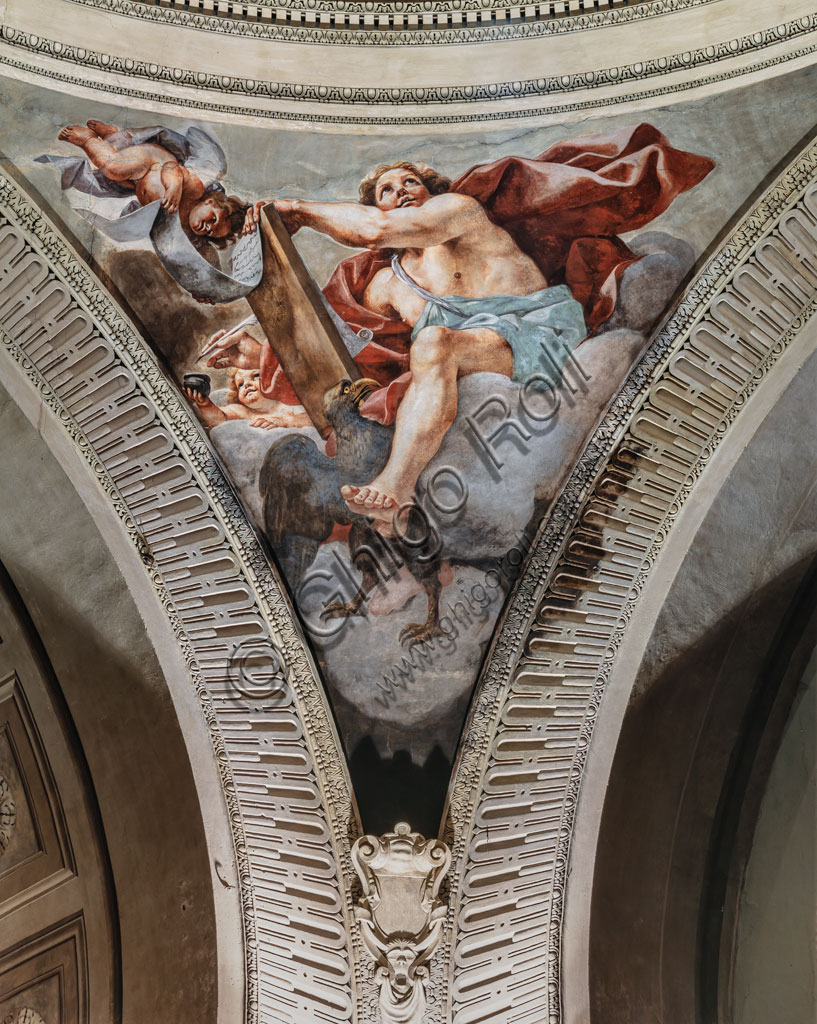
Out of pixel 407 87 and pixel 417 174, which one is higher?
pixel 407 87

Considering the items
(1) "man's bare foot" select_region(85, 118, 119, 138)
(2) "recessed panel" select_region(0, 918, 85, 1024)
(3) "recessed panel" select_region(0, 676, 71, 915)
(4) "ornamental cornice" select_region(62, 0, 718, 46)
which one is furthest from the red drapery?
(2) "recessed panel" select_region(0, 918, 85, 1024)

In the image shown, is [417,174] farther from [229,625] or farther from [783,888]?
[783,888]

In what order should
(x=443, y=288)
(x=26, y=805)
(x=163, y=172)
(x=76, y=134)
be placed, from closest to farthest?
1. (x=76, y=134)
2. (x=163, y=172)
3. (x=443, y=288)
4. (x=26, y=805)

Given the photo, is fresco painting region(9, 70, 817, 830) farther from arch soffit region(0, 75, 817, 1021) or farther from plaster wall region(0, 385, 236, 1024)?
plaster wall region(0, 385, 236, 1024)

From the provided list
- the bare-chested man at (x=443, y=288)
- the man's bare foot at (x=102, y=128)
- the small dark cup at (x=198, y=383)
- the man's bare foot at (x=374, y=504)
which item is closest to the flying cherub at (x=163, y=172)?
the man's bare foot at (x=102, y=128)

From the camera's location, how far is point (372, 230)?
5277 millimetres

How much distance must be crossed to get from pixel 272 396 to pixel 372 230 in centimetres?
101

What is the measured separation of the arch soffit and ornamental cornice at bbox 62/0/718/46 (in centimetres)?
112

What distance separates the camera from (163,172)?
5.10 m

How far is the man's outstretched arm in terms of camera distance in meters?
5.23

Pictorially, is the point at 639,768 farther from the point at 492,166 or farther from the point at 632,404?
the point at 492,166

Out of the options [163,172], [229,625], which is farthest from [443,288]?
[229,625]

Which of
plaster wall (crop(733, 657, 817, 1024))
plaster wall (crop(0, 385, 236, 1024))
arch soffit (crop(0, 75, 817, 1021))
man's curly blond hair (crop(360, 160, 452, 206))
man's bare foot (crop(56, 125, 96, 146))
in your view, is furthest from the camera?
plaster wall (crop(0, 385, 236, 1024))

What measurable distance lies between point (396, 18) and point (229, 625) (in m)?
3.21
